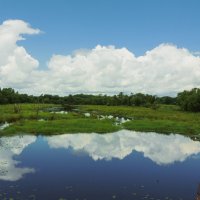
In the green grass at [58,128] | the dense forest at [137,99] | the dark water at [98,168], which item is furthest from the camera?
the dense forest at [137,99]

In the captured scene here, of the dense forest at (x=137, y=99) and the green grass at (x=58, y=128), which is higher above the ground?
the dense forest at (x=137, y=99)

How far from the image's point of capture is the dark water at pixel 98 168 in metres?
22.7

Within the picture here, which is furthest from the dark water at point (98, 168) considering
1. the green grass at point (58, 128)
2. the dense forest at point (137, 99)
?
the dense forest at point (137, 99)

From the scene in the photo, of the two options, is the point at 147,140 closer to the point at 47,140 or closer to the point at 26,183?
the point at 47,140

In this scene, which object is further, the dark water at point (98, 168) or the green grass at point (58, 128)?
the green grass at point (58, 128)

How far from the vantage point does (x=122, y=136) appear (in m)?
52.2

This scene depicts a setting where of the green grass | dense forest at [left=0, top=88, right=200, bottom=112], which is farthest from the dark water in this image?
dense forest at [left=0, top=88, right=200, bottom=112]

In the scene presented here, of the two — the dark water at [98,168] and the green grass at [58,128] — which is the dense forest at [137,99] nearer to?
the green grass at [58,128]

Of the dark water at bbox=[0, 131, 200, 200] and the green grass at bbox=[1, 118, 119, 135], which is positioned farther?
the green grass at bbox=[1, 118, 119, 135]

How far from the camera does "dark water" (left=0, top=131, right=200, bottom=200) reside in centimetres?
2267

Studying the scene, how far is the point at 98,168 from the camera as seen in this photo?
1179 inches

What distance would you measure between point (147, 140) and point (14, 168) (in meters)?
23.7

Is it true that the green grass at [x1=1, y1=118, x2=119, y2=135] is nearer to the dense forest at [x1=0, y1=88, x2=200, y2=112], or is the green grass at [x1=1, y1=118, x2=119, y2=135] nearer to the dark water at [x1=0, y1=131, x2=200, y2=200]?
the dark water at [x1=0, y1=131, x2=200, y2=200]

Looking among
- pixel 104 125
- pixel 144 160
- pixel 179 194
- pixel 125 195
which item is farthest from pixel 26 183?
pixel 104 125
